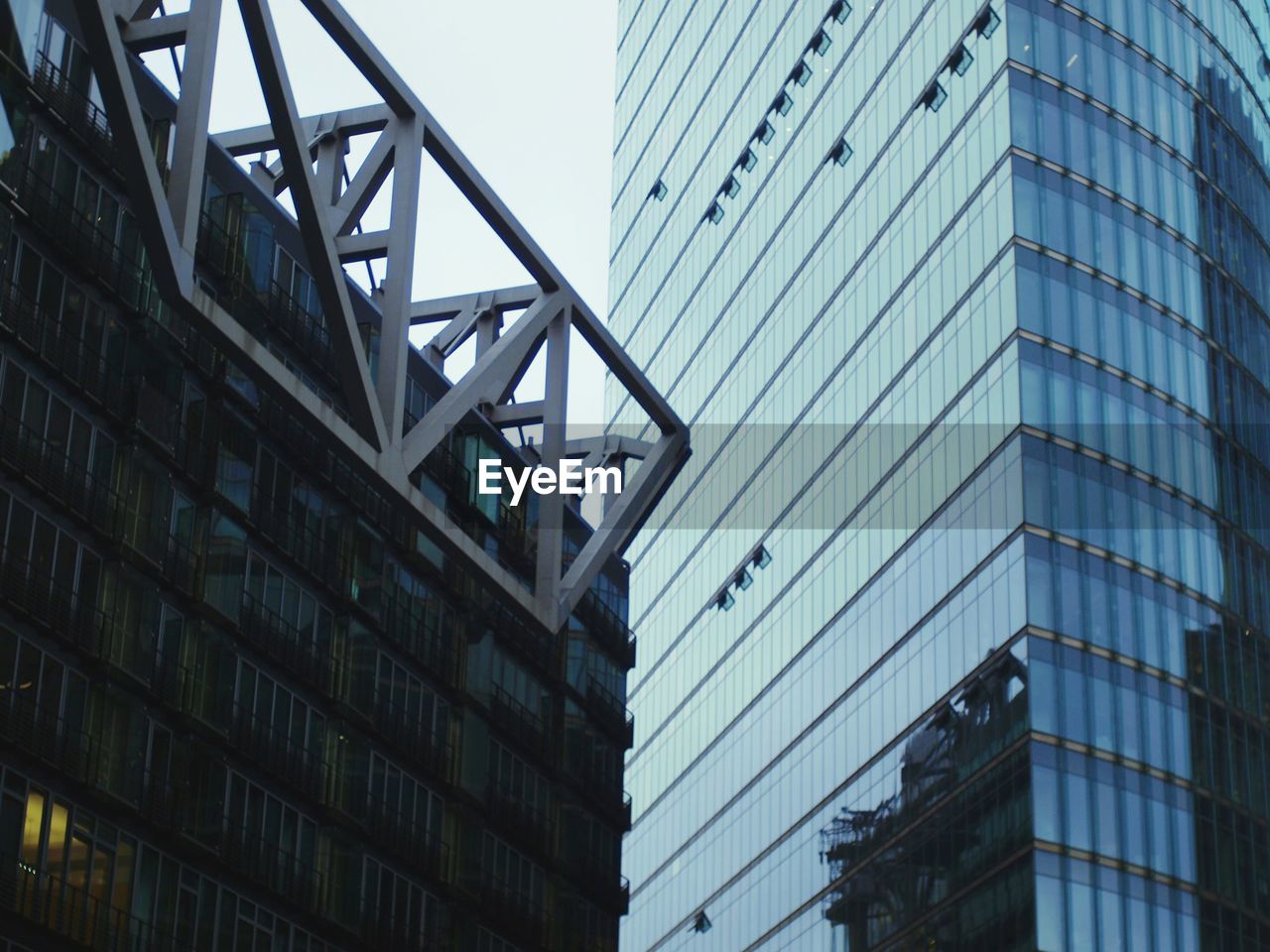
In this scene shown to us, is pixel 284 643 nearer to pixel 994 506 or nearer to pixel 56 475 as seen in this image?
pixel 56 475

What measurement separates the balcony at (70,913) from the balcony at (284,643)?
8295mm

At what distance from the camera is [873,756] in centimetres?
8625

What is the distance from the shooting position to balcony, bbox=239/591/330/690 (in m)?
54.8

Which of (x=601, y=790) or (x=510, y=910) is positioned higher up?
(x=601, y=790)

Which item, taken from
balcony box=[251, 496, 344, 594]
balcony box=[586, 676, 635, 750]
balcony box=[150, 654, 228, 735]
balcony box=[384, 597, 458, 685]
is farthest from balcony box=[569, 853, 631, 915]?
balcony box=[150, 654, 228, 735]

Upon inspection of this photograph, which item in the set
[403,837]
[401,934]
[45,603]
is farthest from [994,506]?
[45,603]

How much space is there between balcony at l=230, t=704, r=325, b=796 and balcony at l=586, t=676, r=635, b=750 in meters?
17.2

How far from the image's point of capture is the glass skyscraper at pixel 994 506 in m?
76.0

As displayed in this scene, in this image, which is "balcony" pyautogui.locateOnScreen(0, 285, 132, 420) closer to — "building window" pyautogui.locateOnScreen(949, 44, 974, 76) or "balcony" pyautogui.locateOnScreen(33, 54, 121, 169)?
"balcony" pyautogui.locateOnScreen(33, 54, 121, 169)

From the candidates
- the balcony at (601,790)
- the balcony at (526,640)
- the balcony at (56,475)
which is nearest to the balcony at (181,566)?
the balcony at (56,475)

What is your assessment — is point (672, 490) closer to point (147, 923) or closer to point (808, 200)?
point (808, 200)

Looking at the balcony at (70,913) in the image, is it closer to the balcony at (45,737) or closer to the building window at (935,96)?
the balcony at (45,737)

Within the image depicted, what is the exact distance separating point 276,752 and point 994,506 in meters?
33.1

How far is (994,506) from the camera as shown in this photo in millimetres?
80438
